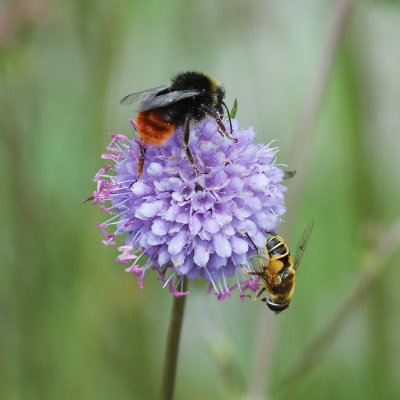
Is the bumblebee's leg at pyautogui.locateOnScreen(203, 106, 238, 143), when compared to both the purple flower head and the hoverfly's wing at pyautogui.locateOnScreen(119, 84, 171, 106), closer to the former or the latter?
the purple flower head

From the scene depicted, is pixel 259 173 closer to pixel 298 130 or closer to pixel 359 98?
pixel 298 130

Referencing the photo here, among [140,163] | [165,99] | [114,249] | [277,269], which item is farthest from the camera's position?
[114,249]

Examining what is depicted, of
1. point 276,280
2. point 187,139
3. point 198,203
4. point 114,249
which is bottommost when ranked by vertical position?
point 114,249

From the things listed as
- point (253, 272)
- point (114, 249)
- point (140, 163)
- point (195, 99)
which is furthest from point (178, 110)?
point (114, 249)

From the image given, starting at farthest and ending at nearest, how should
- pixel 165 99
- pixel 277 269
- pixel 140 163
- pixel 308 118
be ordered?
pixel 308 118 → pixel 277 269 → pixel 140 163 → pixel 165 99

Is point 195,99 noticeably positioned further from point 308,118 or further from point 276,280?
point 308,118

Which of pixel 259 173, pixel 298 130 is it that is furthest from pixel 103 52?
pixel 259 173

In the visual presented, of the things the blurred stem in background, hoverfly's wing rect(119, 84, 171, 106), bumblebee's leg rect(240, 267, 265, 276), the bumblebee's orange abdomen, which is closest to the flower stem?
bumblebee's leg rect(240, 267, 265, 276)
